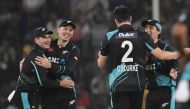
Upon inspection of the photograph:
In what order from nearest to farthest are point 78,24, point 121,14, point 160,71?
point 121,14 → point 160,71 → point 78,24

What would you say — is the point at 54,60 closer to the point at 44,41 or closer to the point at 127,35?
the point at 44,41

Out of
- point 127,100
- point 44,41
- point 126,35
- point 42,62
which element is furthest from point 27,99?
point 126,35

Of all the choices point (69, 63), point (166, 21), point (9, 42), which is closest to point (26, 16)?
point (9, 42)

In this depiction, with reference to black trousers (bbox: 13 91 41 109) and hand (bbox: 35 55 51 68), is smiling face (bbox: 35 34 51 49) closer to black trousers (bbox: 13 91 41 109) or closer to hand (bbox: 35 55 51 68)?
hand (bbox: 35 55 51 68)

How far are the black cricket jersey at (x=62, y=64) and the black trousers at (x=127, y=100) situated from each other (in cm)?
110

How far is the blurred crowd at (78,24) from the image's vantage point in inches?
647

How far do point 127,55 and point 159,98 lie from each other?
1.28 metres

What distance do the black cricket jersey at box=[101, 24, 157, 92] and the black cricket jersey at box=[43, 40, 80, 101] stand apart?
1.11 meters

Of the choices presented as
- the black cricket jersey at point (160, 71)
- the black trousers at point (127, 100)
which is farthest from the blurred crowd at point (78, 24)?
the black trousers at point (127, 100)

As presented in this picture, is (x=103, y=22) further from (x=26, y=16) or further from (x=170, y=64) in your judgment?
(x=170, y=64)

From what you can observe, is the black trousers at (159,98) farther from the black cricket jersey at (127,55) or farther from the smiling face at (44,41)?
the smiling face at (44,41)

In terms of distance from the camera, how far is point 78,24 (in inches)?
674

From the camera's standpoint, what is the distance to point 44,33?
10.8 metres

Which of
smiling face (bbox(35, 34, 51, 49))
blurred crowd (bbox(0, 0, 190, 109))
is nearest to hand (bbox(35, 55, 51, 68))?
smiling face (bbox(35, 34, 51, 49))
